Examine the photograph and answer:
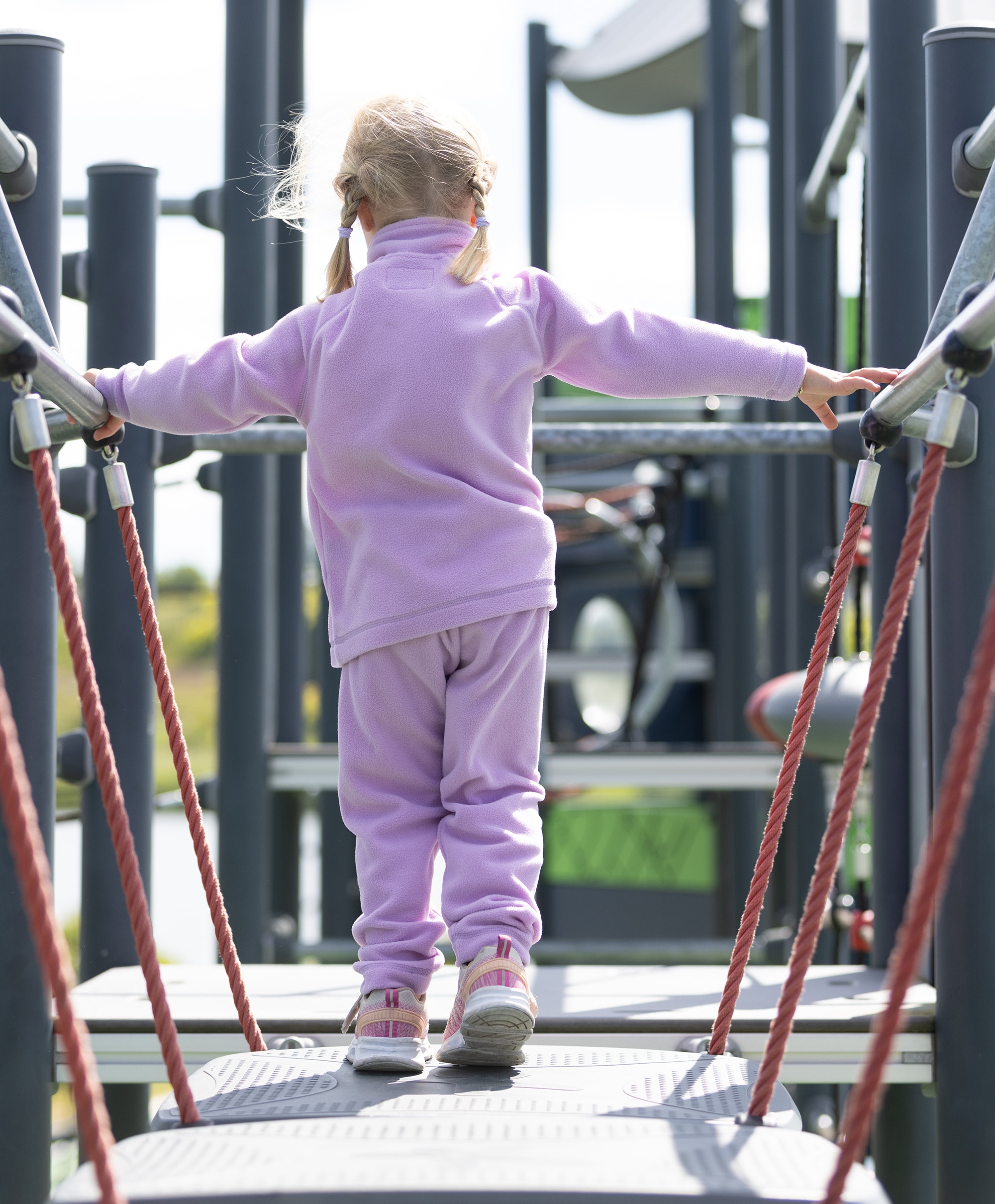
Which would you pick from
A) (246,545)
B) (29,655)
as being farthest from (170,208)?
(29,655)

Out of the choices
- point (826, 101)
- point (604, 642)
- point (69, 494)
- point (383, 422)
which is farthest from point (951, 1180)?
point (604, 642)

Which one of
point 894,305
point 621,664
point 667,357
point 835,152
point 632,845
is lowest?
point 632,845

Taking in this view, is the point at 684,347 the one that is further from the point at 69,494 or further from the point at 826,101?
the point at 826,101

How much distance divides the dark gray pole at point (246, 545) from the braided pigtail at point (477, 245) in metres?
1.12

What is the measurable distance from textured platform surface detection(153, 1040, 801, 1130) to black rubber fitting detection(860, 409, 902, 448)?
0.47 m

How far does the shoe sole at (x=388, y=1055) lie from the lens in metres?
1.02

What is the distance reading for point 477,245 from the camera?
3.71 ft

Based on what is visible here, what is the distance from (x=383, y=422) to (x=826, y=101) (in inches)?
71.8

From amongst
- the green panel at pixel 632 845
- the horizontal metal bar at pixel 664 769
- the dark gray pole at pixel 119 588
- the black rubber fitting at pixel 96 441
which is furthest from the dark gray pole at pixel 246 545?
the green panel at pixel 632 845

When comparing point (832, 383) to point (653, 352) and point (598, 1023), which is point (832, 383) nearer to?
point (653, 352)

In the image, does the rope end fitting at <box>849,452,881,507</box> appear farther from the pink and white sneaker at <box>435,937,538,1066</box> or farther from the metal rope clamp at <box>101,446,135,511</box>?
the metal rope clamp at <box>101,446,135,511</box>

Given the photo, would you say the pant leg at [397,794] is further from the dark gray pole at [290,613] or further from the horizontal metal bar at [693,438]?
the dark gray pole at [290,613]

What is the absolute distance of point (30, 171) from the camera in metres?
Result: 1.30

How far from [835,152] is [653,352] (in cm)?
135
